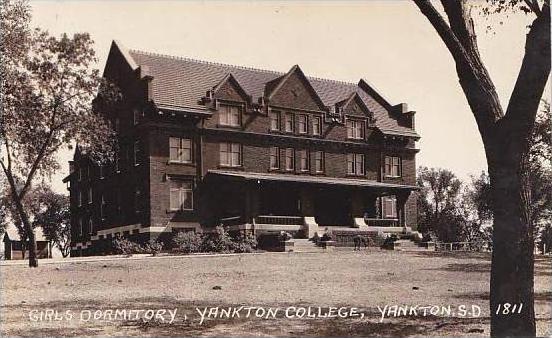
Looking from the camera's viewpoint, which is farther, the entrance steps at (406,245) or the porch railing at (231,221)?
the porch railing at (231,221)

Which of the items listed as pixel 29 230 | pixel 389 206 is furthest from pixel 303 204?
pixel 29 230

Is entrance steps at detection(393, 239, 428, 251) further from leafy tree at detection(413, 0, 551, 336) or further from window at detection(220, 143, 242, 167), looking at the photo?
leafy tree at detection(413, 0, 551, 336)

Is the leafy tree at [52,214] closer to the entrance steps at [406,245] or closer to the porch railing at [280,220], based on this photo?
the porch railing at [280,220]

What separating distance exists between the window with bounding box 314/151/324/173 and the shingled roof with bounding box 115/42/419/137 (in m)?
4.33

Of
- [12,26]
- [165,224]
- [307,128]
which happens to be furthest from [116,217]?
[12,26]

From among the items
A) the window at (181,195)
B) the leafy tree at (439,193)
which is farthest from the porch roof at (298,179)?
the leafy tree at (439,193)

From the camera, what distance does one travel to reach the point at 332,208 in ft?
147

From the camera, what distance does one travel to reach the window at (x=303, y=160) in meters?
44.5

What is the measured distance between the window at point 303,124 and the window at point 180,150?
8423 mm

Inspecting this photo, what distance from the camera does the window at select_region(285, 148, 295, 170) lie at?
1738 inches

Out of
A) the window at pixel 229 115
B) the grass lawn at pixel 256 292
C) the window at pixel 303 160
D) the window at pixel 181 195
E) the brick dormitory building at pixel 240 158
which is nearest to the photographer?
the grass lawn at pixel 256 292

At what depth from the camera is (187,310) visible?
12.5 meters

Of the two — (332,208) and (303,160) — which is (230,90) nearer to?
(303,160)

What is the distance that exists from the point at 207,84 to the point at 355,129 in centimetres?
1142
